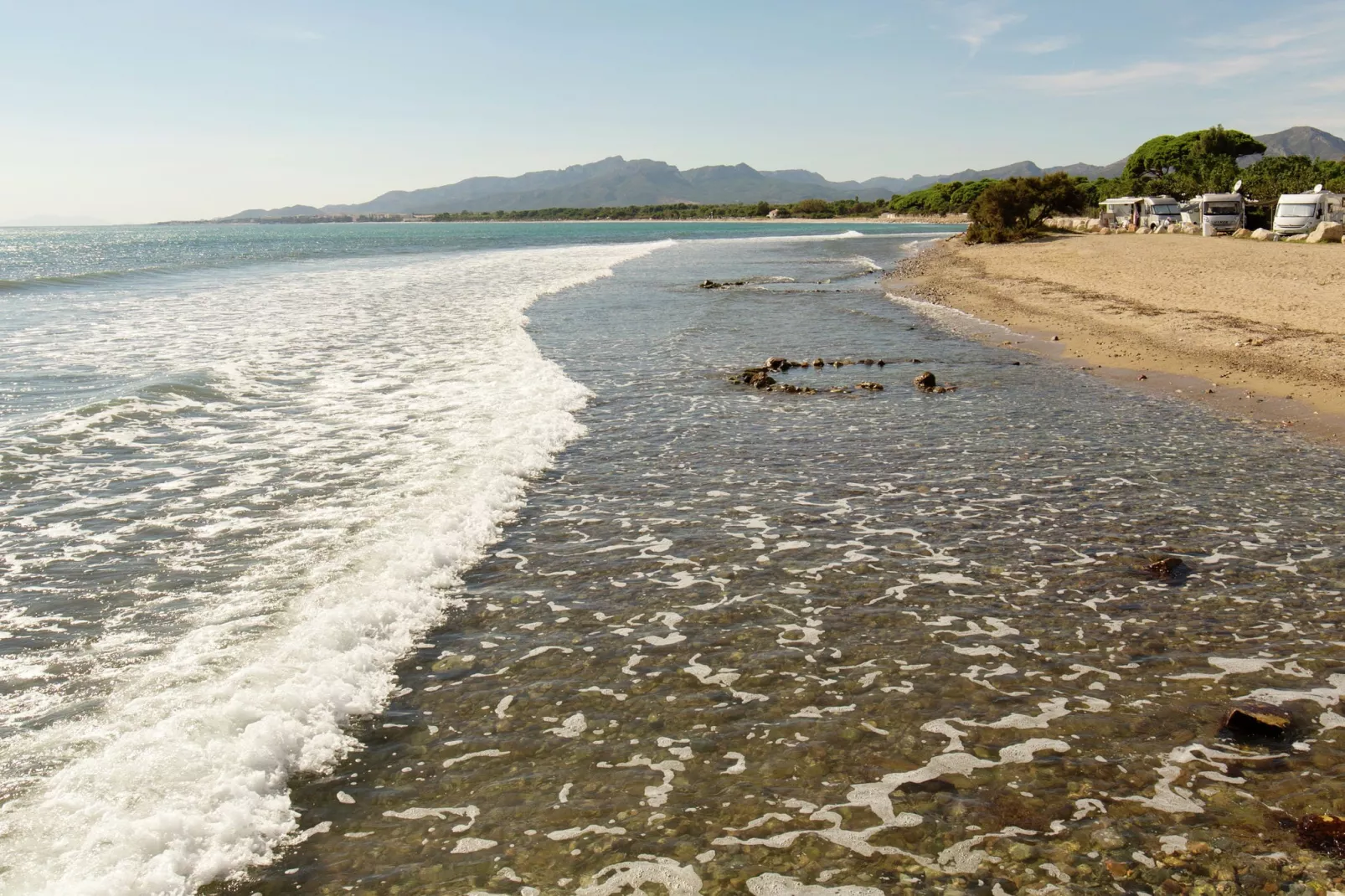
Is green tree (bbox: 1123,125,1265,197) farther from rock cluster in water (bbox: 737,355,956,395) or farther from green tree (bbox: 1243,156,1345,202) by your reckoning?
rock cluster in water (bbox: 737,355,956,395)

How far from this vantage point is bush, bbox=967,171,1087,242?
221 ft

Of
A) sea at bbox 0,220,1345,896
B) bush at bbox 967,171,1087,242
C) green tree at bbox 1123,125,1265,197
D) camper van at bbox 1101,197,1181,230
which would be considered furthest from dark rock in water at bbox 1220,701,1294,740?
green tree at bbox 1123,125,1265,197

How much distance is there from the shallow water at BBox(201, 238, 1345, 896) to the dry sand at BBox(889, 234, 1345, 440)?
15.2 ft

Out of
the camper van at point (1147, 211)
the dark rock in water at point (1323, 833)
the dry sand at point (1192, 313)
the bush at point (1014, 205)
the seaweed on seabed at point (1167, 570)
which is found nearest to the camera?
the dark rock in water at point (1323, 833)

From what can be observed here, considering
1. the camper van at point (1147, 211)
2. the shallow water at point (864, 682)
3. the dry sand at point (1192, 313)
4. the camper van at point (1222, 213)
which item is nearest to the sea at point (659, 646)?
the shallow water at point (864, 682)

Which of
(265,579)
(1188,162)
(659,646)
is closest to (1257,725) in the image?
(659,646)

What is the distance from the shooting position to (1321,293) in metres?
26.0

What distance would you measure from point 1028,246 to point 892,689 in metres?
58.5

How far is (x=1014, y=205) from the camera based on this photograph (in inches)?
2781

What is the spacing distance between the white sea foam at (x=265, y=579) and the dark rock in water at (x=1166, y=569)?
6.86 metres

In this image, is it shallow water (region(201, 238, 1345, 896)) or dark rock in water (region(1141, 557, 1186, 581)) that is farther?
dark rock in water (region(1141, 557, 1186, 581))

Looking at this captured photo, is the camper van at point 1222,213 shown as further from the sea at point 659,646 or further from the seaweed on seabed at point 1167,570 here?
the seaweed on seabed at point 1167,570

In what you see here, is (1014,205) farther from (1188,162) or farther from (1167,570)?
(1167,570)

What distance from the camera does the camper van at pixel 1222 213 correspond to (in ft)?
184
